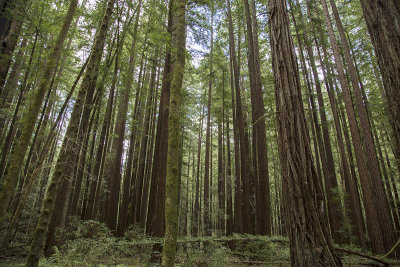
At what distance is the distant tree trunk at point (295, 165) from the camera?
8.34 ft

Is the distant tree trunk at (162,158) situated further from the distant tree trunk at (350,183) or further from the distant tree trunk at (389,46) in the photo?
the distant tree trunk at (350,183)

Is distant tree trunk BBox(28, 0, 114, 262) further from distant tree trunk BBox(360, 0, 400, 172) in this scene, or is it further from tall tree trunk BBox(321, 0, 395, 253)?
tall tree trunk BBox(321, 0, 395, 253)

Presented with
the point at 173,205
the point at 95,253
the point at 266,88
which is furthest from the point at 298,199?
the point at 266,88

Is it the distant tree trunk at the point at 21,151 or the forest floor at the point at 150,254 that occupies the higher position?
the distant tree trunk at the point at 21,151

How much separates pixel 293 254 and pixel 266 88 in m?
14.0

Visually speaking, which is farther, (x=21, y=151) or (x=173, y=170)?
(x=21, y=151)

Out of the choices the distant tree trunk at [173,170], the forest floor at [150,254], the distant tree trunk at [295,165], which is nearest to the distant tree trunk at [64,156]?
the forest floor at [150,254]

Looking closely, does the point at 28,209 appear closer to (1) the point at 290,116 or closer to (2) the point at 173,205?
(2) the point at 173,205

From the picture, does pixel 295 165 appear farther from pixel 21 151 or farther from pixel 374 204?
pixel 374 204

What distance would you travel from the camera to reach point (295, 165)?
2.85 m

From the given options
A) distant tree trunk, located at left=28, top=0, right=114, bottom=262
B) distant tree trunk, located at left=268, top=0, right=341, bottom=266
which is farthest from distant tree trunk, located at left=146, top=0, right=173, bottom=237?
distant tree trunk, located at left=268, top=0, right=341, bottom=266

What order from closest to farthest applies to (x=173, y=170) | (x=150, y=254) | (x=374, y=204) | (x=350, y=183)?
1. (x=173, y=170)
2. (x=150, y=254)
3. (x=374, y=204)
4. (x=350, y=183)

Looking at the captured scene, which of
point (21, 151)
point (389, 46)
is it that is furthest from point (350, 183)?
point (21, 151)

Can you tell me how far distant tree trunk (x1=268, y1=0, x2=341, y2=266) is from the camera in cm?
254
